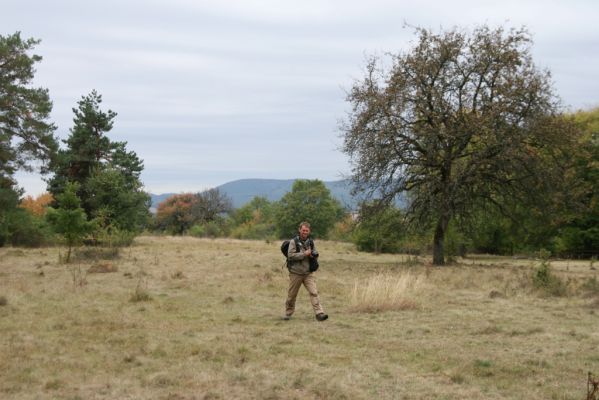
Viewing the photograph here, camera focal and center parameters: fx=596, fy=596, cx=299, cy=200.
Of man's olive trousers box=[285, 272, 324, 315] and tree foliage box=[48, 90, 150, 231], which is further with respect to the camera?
tree foliage box=[48, 90, 150, 231]

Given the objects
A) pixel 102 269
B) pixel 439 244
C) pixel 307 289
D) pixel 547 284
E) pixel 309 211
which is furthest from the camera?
pixel 309 211

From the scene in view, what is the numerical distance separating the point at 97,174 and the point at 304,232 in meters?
35.8

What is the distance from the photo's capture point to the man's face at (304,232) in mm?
12516

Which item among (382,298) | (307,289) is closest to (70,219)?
(307,289)

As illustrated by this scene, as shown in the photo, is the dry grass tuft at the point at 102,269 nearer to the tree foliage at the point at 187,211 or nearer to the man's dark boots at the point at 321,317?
the man's dark boots at the point at 321,317

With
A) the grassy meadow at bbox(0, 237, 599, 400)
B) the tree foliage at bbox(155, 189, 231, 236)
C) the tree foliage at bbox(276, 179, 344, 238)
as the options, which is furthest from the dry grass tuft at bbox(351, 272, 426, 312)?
the tree foliage at bbox(155, 189, 231, 236)

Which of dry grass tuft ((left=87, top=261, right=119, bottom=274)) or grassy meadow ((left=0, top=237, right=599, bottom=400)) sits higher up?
dry grass tuft ((left=87, top=261, right=119, bottom=274))

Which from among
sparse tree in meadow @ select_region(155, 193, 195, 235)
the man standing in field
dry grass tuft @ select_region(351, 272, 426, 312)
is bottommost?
dry grass tuft @ select_region(351, 272, 426, 312)

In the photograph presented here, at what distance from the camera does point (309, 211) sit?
302 ft

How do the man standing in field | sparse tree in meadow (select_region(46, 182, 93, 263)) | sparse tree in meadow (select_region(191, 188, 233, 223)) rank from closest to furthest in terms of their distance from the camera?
the man standing in field
sparse tree in meadow (select_region(46, 182, 93, 263))
sparse tree in meadow (select_region(191, 188, 233, 223))

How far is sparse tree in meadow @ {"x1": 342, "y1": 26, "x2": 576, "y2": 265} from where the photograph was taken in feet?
82.6

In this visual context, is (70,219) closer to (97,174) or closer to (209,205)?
(97,174)

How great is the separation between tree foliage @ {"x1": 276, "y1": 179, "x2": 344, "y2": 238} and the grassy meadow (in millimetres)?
72692

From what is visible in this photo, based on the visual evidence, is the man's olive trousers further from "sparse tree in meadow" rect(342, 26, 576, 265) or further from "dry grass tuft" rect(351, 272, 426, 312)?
"sparse tree in meadow" rect(342, 26, 576, 265)
